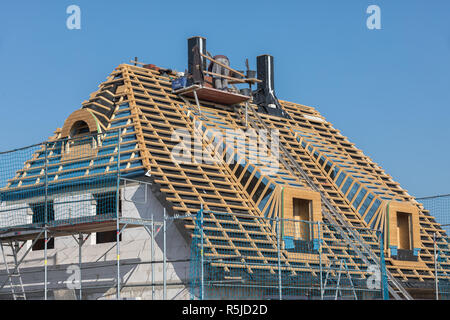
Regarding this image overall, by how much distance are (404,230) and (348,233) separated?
108 inches

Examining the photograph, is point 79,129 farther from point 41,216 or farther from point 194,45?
point 194,45

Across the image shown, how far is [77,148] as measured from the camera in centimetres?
Answer: 2248

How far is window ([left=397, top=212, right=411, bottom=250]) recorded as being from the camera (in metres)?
25.0

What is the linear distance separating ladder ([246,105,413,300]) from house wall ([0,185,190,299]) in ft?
17.8

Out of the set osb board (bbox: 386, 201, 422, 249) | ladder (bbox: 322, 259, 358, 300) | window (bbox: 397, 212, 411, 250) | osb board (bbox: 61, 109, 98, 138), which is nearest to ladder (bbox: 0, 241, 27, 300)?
osb board (bbox: 61, 109, 98, 138)

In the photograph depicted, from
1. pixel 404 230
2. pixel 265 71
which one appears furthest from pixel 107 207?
pixel 265 71

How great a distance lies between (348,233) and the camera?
23.5 metres

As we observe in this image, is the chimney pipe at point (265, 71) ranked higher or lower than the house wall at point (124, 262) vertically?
higher

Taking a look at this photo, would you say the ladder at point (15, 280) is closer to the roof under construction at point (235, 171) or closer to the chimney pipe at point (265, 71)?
the roof under construction at point (235, 171)

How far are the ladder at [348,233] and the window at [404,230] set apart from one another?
7.33ft

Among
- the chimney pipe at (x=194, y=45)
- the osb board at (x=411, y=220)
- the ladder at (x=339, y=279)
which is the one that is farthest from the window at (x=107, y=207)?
the osb board at (x=411, y=220)

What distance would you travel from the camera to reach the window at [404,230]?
25.0 meters
